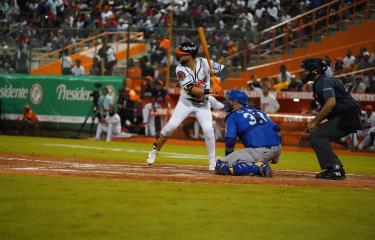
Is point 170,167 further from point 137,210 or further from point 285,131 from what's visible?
point 285,131

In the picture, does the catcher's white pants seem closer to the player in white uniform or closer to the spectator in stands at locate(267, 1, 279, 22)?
the player in white uniform

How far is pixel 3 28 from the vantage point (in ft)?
100

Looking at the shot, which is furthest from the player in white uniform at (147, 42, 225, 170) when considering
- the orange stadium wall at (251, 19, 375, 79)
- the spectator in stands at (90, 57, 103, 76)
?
the spectator in stands at (90, 57, 103, 76)

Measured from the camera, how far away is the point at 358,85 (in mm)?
24391

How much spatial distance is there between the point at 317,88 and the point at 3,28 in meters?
21.1

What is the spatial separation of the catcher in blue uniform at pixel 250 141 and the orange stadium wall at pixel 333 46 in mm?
15983

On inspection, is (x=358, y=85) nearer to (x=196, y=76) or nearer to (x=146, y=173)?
(x=196, y=76)

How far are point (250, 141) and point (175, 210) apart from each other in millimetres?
3719

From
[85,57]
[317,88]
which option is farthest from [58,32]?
[317,88]

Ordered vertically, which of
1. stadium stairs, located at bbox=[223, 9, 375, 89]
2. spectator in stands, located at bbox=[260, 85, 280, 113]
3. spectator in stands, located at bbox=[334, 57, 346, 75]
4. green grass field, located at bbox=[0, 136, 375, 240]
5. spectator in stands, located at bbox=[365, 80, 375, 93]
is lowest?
green grass field, located at bbox=[0, 136, 375, 240]

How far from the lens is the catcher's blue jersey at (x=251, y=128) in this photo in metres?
11.3

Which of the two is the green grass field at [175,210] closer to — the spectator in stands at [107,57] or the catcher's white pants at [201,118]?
the catcher's white pants at [201,118]

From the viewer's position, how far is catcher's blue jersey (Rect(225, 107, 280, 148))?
37.0ft

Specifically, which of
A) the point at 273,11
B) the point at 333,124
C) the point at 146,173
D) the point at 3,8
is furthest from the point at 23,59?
the point at 333,124
